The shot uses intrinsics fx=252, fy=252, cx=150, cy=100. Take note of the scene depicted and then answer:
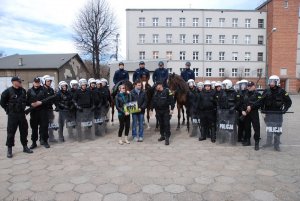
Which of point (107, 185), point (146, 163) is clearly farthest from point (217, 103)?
point (107, 185)

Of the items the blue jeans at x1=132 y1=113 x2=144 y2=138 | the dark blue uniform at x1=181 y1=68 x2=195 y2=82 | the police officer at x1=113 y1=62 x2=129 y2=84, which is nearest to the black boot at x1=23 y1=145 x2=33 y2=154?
the blue jeans at x1=132 y1=113 x2=144 y2=138

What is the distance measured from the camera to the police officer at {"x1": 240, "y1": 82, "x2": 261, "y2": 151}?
7008 millimetres

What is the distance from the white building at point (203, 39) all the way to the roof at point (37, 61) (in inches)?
503

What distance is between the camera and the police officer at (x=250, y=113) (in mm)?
7008

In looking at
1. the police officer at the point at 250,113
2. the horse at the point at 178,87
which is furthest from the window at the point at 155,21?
the police officer at the point at 250,113

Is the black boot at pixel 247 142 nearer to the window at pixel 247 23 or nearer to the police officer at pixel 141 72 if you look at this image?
the police officer at pixel 141 72

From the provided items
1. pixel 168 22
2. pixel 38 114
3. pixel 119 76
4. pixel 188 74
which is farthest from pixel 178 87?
pixel 168 22

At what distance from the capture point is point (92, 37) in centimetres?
3656

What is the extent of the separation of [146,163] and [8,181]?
284 centimetres

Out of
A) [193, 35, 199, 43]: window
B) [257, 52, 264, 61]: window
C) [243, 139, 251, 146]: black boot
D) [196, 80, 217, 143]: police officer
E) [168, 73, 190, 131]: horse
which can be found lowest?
[243, 139, 251, 146]: black boot

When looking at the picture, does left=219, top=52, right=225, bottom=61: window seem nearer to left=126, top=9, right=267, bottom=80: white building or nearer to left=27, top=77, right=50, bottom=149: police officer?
left=126, top=9, right=267, bottom=80: white building

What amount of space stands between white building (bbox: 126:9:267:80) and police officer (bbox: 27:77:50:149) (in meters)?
41.4

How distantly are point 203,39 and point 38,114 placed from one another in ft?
149

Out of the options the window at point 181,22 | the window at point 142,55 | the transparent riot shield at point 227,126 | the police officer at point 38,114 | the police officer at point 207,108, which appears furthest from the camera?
the window at point 181,22
